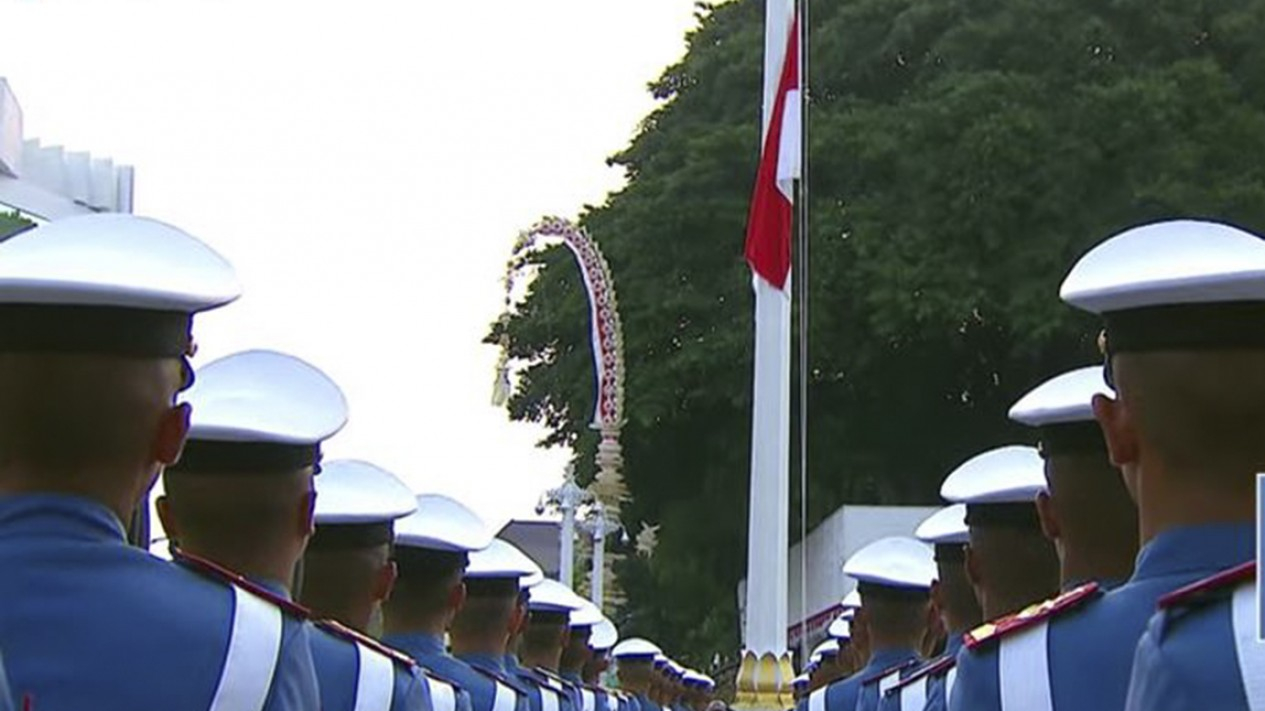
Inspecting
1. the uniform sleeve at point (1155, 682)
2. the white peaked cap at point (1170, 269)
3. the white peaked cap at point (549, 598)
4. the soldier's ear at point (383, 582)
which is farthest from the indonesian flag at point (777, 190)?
the uniform sleeve at point (1155, 682)

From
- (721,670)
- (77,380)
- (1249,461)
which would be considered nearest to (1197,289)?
(1249,461)

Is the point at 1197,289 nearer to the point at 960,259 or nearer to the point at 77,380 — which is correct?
the point at 77,380

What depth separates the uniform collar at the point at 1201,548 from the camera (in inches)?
86.5

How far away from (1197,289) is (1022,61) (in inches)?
749

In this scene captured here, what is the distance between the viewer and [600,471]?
20.7 meters

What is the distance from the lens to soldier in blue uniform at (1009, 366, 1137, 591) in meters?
2.92

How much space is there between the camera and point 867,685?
209 inches

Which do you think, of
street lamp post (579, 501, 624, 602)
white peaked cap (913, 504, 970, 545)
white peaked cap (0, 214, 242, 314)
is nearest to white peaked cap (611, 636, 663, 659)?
street lamp post (579, 501, 624, 602)

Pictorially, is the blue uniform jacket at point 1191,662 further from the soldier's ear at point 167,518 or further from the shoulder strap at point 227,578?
the soldier's ear at point 167,518

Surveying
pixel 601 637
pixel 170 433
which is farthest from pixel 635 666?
pixel 170 433

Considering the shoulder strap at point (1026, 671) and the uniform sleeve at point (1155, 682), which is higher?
the uniform sleeve at point (1155, 682)

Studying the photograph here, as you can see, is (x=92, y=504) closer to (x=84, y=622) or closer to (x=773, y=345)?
(x=84, y=622)

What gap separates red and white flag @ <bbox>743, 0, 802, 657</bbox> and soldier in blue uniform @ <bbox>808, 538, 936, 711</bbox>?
4.67 m

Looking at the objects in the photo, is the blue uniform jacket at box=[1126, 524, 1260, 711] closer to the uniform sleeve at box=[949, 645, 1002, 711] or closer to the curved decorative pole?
the uniform sleeve at box=[949, 645, 1002, 711]
